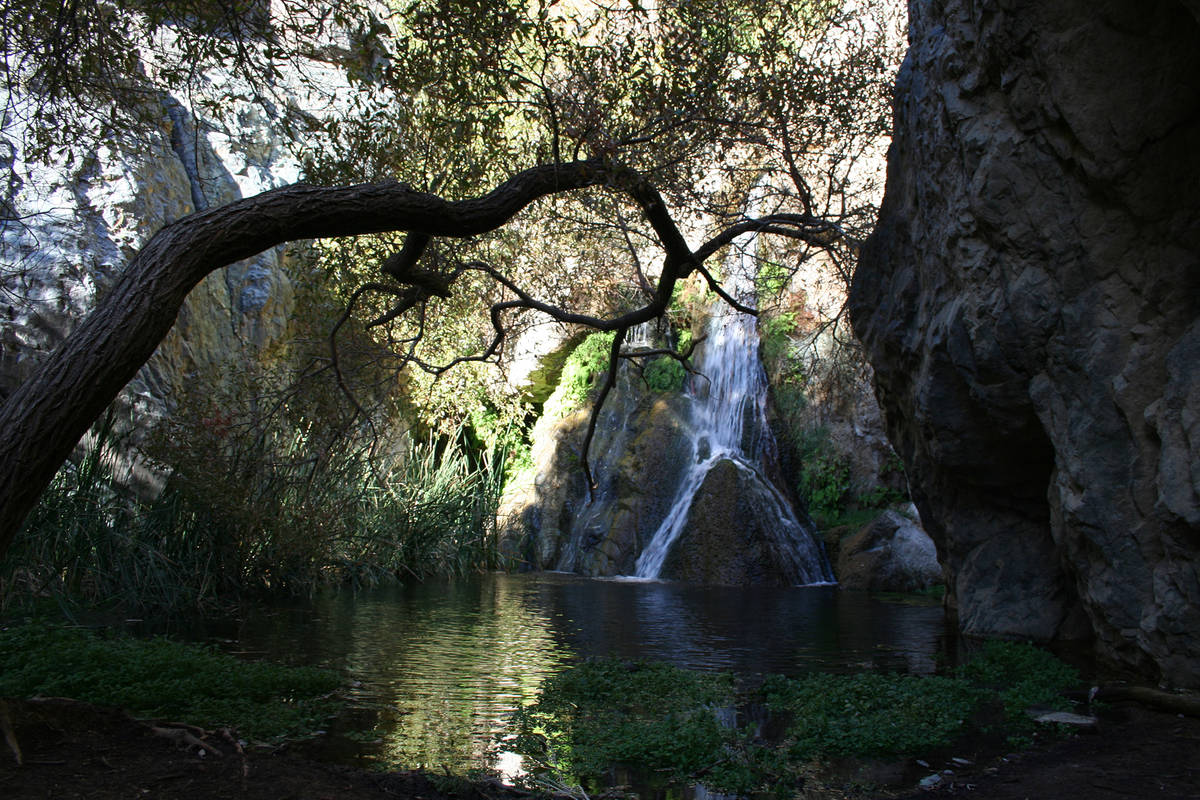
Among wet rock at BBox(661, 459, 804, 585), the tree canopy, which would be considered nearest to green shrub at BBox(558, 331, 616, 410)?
wet rock at BBox(661, 459, 804, 585)

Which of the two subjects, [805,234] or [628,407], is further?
[628,407]

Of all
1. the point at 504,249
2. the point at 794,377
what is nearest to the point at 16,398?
the point at 504,249

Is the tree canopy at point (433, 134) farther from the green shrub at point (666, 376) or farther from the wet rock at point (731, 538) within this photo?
the green shrub at point (666, 376)

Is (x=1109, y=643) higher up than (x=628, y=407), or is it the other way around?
(x=628, y=407)

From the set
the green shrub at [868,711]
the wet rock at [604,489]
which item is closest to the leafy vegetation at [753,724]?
the green shrub at [868,711]

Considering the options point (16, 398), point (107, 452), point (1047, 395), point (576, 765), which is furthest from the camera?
point (107, 452)

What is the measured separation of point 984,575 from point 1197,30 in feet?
15.4

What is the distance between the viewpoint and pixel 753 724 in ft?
14.1

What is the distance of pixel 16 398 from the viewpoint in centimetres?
332

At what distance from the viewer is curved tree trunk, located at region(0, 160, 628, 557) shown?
3.28m

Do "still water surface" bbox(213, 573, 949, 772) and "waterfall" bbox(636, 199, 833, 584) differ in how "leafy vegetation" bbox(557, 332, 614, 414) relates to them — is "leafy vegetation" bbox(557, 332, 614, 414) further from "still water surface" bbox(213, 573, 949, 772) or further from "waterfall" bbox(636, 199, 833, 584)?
"still water surface" bbox(213, 573, 949, 772)

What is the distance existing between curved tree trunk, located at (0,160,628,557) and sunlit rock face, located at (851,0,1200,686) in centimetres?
390

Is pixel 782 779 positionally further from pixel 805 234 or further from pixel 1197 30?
pixel 805 234

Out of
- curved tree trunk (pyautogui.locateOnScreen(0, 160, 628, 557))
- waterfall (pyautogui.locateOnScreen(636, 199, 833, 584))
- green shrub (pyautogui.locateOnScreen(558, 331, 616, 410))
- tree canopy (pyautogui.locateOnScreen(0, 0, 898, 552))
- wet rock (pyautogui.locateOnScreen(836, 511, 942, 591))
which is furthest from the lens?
green shrub (pyautogui.locateOnScreen(558, 331, 616, 410))
